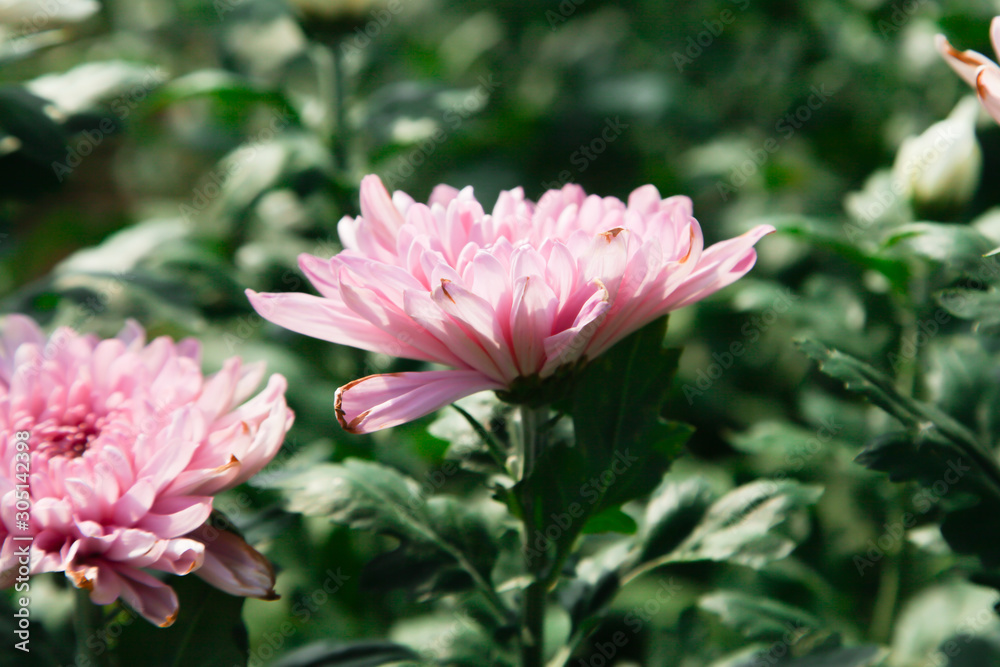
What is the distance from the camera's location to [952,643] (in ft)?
3.25

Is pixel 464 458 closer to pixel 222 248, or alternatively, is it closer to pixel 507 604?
pixel 507 604

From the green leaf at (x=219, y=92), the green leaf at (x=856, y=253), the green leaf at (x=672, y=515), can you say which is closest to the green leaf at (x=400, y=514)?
the green leaf at (x=672, y=515)

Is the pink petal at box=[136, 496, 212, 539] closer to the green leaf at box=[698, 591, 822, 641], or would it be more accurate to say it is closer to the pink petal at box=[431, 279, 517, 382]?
the pink petal at box=[431, 279, 517, 382]

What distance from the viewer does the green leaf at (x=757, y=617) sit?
84 centimetres

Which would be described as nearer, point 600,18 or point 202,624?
→ point 202,624

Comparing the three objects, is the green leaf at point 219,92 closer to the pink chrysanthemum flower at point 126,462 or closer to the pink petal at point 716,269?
the pink chrysanthemum flower at point 126,462

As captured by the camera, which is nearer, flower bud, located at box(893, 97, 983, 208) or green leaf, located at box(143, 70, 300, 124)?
flower bud, located at box(893, 97, 983, 208)

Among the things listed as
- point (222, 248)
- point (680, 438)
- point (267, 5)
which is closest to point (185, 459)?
point (680, 438)

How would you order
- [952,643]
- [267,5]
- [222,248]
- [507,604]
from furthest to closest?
1. [267,5]
2. [222,248]
3. [952,643]
4. [507,604]

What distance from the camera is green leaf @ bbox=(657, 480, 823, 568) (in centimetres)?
76

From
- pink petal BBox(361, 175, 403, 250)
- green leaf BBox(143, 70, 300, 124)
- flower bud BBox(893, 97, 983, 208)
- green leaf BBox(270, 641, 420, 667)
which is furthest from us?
green leaf BBox(143, 70, 300, 124)

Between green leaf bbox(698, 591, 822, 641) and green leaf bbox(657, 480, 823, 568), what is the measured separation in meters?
0.10

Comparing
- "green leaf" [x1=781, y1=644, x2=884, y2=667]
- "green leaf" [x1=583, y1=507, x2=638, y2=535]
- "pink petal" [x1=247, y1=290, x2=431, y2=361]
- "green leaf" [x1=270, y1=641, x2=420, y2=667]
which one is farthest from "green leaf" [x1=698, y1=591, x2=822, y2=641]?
"pink petal" [x1=247, y1=290, x2=431, y2=361]

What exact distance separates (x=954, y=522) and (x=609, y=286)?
0.45 m
